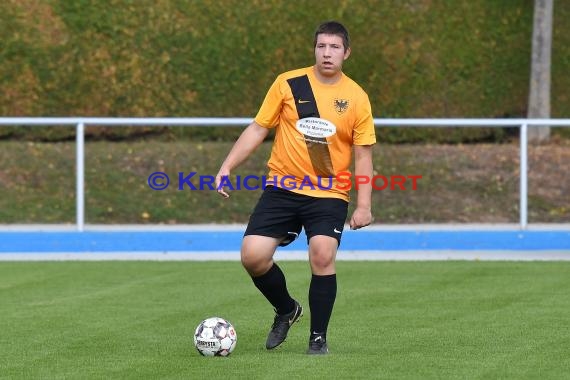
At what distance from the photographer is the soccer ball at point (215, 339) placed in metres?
7.71

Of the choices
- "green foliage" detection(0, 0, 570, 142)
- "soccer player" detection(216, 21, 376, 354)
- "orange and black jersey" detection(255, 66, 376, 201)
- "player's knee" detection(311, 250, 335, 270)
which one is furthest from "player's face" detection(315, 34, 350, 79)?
"green foliage" detection(0, 0, 570, 142)

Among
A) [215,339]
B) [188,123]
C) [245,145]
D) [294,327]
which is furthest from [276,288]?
[188,123]

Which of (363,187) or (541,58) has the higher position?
(541,58)

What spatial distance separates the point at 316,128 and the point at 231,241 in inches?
304

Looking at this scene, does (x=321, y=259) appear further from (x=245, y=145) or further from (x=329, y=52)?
(x=329, y=52)

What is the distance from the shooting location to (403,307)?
10.1 meters

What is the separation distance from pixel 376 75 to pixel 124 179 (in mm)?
4101

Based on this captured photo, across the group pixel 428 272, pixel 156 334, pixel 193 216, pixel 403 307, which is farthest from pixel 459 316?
pixel 193 216

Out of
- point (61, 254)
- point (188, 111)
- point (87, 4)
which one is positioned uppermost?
point (87, 4)

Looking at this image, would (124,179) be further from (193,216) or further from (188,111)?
(188,111)

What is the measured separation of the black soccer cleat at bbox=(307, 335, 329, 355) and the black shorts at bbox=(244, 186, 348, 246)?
0.56m

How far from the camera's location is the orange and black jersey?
25.7 ft

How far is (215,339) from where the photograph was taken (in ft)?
25.3

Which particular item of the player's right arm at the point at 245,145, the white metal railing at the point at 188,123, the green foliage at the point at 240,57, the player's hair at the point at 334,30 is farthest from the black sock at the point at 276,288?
the green foliage at the point at 240,57
